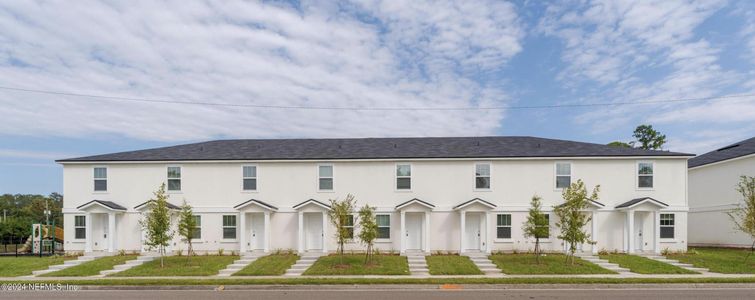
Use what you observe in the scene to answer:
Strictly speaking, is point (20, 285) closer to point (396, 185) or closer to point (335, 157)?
point (335, 157)

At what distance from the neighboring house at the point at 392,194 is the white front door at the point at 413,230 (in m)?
0.05

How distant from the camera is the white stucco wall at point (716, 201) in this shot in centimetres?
2534

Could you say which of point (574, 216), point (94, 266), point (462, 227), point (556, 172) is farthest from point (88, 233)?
point (556, 172)

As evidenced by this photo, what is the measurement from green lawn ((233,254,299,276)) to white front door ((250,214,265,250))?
6.28ft

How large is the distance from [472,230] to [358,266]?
7566 mm

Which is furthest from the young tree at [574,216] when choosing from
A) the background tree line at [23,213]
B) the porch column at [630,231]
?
the background tree line at [23,213]

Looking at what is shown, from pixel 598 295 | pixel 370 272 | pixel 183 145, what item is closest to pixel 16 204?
pixel 183 145

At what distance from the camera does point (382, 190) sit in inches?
931

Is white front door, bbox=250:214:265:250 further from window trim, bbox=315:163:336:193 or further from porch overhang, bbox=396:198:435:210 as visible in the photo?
porch overhang, bbox=396:198:435:210

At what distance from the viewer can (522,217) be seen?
23125mm

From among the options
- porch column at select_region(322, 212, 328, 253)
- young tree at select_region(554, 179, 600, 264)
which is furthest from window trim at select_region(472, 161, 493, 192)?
porch column at select_region(322, 212, 328, 253)

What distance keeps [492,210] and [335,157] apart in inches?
343

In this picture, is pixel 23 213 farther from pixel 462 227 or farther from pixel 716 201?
pixel 716 201

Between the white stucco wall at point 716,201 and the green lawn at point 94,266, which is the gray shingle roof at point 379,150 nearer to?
the green lawn at point 94,266
